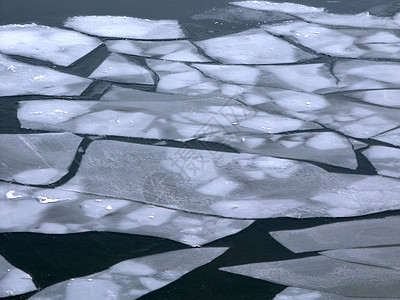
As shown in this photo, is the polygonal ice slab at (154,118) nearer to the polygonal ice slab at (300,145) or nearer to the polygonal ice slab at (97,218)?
the polygonal ice slab at (300,145)

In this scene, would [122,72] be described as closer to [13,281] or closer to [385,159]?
[385,159]

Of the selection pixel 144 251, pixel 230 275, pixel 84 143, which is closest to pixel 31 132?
pixel 84 143

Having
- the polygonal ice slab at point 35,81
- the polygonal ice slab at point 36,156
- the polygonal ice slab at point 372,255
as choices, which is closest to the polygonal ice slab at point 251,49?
the polygonal ice slab at point 35,81

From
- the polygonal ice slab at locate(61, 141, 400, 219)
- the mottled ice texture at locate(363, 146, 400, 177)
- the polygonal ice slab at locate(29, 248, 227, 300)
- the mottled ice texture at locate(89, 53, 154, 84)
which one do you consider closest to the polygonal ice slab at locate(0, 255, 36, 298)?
the polygonal ice slab at locate(29, 248, 227, 300)

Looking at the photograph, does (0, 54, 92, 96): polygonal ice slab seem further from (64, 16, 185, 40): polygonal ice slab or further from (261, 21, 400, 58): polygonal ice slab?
(261, 21, 400, 58): polygonal ice slab

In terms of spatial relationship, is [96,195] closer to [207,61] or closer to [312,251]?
[312,251]

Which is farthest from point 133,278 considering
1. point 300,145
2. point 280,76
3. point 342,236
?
point 280,76
